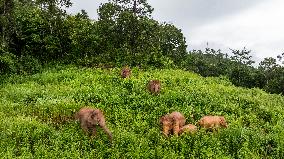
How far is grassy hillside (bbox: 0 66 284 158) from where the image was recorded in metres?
17.9

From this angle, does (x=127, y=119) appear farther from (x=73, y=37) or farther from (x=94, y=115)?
(x=73, y=37)

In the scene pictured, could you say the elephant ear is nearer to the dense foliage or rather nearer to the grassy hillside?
the grassy hillside

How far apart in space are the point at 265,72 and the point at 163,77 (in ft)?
127

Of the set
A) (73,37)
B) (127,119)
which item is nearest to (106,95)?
(127,119)

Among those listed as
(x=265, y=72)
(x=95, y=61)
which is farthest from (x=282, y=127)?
(x=265, y=72)

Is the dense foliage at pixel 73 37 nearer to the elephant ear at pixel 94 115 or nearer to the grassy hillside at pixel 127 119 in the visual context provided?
the grassy hillside at pixel 127 119

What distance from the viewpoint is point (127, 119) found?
21.8m

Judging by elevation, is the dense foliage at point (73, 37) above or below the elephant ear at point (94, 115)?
above

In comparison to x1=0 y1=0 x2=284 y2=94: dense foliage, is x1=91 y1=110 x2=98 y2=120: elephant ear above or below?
below

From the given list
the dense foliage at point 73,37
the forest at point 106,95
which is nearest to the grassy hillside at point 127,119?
the forest at point 106,95

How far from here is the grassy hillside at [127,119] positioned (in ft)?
58.7

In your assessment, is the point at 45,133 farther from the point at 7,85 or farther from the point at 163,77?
the point at 163,77

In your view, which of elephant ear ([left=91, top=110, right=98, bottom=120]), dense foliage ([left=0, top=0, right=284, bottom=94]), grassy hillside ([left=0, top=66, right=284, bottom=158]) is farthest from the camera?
dense foliage ([left=0, top=0, right=284, bottom=94])

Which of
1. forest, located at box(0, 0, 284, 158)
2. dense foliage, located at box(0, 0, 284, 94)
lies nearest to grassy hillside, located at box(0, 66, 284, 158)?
forest, located at box(0, 0, 284, 158)
